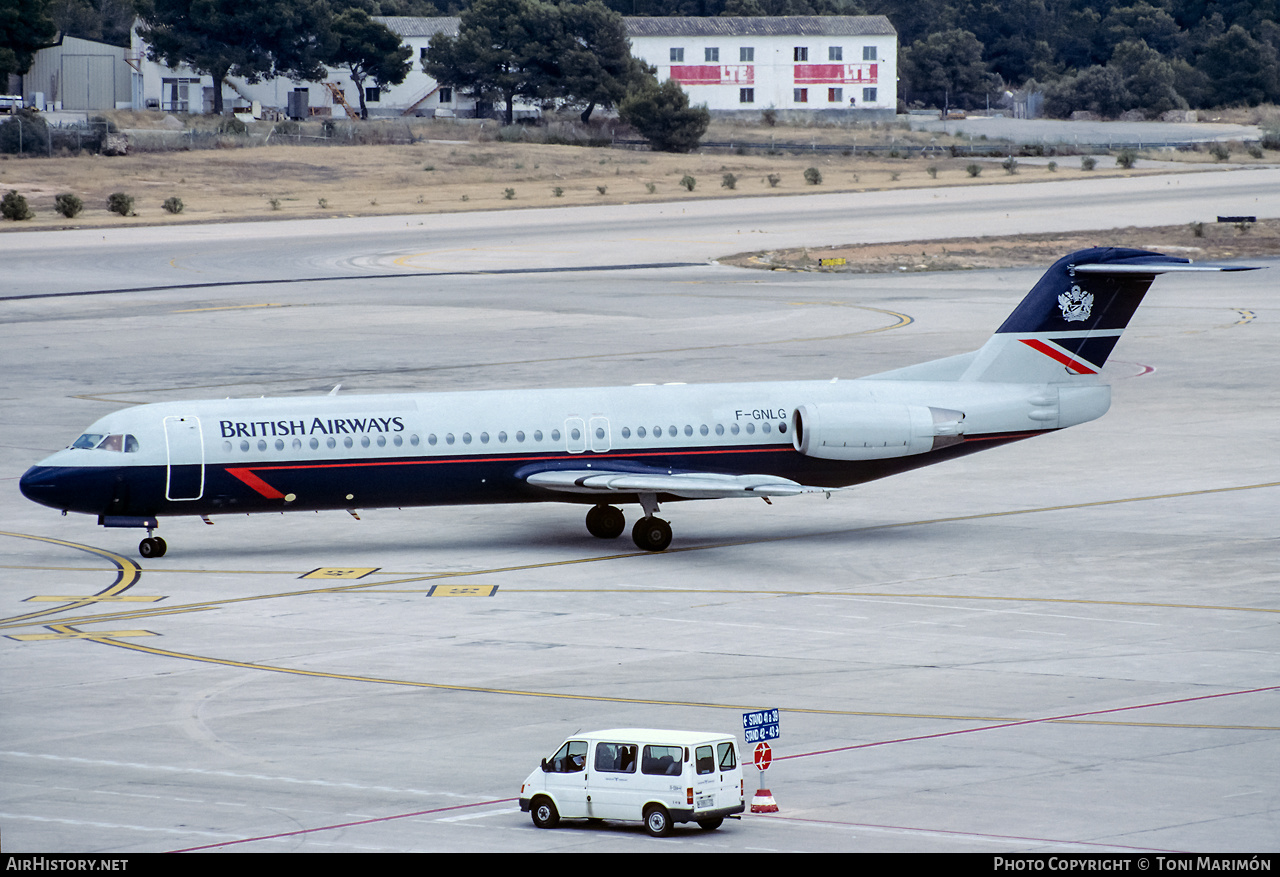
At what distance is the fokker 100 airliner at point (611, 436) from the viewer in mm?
34469

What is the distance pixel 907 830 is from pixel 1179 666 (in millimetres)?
9543

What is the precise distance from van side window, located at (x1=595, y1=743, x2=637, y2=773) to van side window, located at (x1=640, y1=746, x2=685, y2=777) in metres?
0.16

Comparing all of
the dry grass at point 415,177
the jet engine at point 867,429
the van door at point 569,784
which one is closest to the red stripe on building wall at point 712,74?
the dry grass at point 415,177

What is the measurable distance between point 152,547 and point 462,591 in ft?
24.1

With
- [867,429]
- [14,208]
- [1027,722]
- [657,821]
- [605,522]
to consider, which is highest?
[14,208]

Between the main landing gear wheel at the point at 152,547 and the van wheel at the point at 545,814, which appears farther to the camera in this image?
the main landing gear wheel at the point at 152,547

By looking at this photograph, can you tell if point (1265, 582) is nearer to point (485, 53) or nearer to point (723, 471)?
point (723, 471)

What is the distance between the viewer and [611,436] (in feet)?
117

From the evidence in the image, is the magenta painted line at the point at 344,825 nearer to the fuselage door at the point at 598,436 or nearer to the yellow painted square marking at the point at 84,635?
the yellow painted square marking at the point at 84,635

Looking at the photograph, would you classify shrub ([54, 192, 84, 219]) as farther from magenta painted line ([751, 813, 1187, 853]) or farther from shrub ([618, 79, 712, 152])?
magenta painted line ([751, 813, 1187, 853])

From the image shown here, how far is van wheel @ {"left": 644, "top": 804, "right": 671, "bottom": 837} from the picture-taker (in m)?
18.3

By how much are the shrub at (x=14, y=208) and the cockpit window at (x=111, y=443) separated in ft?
273

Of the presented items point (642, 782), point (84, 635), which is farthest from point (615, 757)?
point (84, 635)

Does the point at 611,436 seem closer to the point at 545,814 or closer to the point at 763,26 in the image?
the point at 545,814
